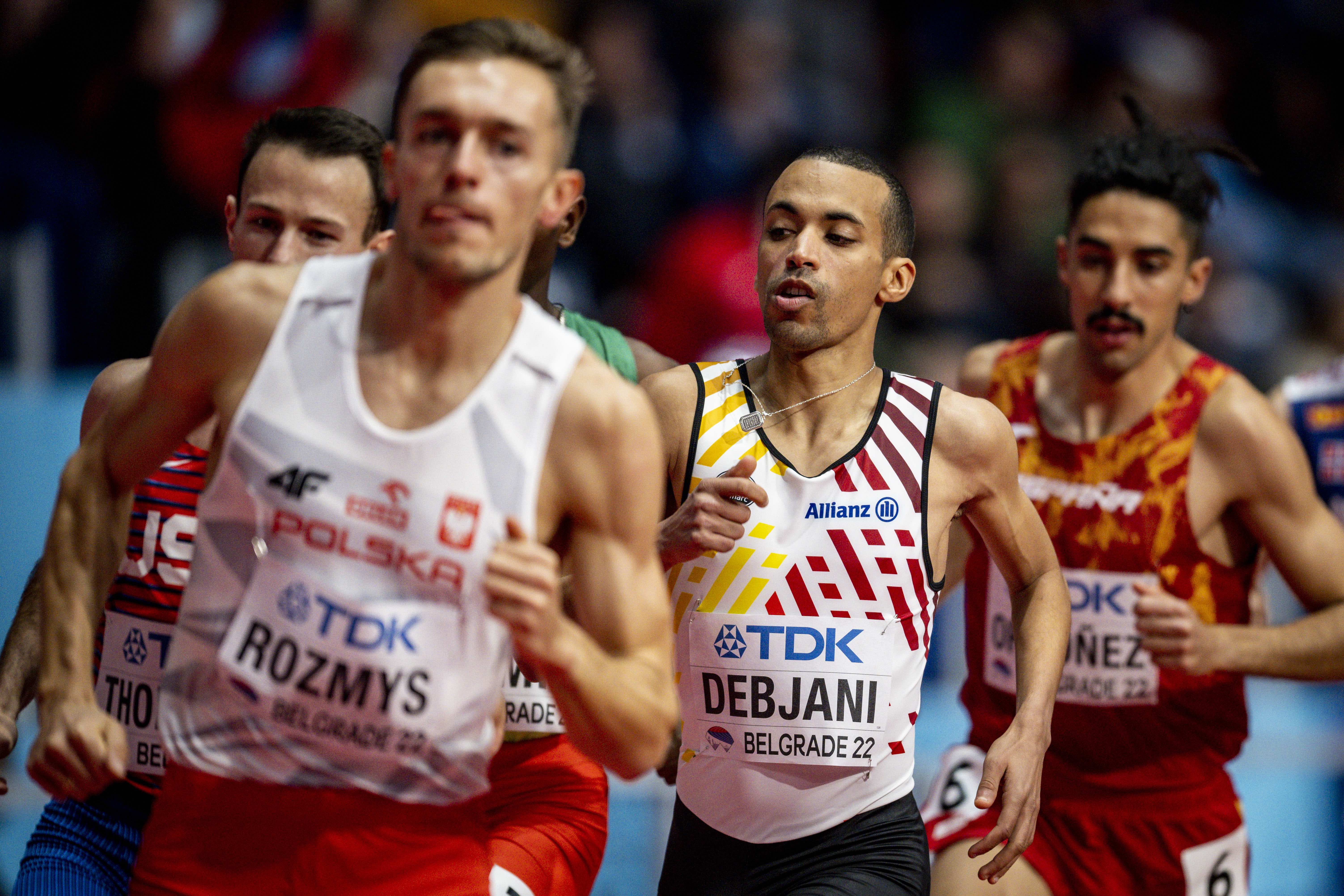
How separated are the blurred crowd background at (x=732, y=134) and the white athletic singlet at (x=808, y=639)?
4.24 metres

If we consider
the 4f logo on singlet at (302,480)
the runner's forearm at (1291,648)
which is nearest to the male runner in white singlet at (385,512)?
the 4f logo on singlet at (302,480)

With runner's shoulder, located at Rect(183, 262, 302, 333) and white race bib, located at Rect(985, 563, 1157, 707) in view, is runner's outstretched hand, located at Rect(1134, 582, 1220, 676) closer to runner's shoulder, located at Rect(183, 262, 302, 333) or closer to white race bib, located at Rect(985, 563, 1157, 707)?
white race bib, located at Rect(985, 563, 1157, 707)

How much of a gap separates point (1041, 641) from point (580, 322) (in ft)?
5.55

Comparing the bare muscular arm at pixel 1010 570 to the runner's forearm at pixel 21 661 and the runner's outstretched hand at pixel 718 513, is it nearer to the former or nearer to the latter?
the runner's outstretched hand at pixel 718 513

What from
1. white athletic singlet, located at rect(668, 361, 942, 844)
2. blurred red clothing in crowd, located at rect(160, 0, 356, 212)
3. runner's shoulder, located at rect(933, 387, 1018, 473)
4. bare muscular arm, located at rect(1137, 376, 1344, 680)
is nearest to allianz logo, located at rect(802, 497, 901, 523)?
white athletic singlet, located at rect(668, 361, 942, 844)

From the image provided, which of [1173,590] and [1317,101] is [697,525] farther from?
[1317,101]

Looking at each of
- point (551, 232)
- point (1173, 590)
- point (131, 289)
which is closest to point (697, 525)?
point (551, 232)

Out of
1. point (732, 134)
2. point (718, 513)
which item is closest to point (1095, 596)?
point (718, 513)

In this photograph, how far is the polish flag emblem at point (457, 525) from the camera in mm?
2850

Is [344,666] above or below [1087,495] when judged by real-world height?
below

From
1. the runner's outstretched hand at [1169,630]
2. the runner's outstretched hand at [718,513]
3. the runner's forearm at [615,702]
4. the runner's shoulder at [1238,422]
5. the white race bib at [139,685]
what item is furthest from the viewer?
the runner's shoulder at [1238,422]

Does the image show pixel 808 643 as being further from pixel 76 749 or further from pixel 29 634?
pixel 29 634

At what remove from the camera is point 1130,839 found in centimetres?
477

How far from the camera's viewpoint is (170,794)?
124 inches
